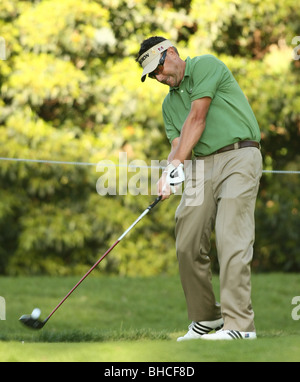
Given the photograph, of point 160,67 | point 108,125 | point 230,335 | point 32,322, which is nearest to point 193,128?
point 160,67

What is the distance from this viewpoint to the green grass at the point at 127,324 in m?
3.56

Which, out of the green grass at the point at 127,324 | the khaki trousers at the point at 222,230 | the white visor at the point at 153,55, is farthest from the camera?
the white visor at the point at 153,55

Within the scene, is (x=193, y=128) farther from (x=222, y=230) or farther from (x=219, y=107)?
(x=222, y=230)

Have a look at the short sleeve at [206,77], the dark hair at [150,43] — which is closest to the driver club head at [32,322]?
the short sleeve at [206,77]

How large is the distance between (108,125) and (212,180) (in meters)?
7.45

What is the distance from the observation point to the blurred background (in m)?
11.3

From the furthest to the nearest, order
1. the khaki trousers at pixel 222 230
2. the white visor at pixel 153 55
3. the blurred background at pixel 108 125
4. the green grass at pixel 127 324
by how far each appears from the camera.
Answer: the blurred background at pixel 108 125 < the white visor at pixel 153 55 < the khaki trousers at pixel 222 230 < the green grass at pixel 127 324

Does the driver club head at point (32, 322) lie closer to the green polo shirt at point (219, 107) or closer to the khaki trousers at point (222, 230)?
the khaki trousers at point (222, 230)

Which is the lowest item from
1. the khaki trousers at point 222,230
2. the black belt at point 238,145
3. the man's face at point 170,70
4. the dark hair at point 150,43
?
the khaki trousers at point 222,230

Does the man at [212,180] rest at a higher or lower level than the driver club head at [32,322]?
higher

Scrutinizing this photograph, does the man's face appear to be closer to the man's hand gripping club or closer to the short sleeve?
the short sleeve

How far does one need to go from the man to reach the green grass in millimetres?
278

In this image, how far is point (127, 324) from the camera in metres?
7.51

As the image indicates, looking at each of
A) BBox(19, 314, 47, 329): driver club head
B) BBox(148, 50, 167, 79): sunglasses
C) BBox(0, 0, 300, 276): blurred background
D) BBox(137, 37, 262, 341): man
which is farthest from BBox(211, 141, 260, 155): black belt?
BBox(0, 0, 300, 276): blurred background
